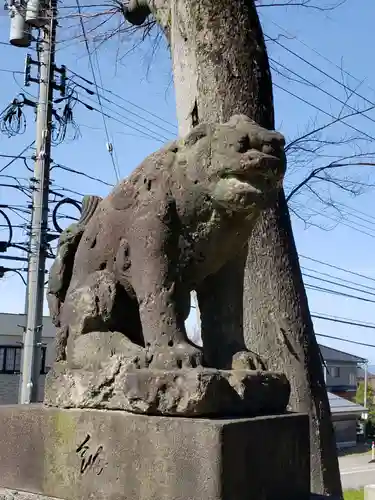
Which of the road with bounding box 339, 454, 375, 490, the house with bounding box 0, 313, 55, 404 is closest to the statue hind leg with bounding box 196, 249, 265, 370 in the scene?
the road with bounding box 339, 454, 375, 490

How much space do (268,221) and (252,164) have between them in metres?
2.21

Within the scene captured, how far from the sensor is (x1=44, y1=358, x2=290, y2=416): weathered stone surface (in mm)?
2170

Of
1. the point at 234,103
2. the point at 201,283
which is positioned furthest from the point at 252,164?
the point at 234,103

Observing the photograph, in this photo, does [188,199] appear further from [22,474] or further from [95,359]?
[22,474]

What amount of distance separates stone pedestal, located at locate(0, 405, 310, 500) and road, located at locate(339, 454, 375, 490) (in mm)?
10895

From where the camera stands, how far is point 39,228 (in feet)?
31.6

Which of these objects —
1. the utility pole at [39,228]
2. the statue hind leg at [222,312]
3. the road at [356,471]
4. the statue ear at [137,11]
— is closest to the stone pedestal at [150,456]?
the statue hind leg at [222,312]

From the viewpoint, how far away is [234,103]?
4453 millimetres

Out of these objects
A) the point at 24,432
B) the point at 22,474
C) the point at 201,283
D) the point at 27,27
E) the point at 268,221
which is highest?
the point at 27,27

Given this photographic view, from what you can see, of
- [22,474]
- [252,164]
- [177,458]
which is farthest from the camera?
[22,474]

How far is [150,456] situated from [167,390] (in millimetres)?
237

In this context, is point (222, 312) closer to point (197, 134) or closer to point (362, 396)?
point (197, 134)

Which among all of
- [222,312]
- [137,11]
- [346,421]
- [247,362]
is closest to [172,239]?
[222,312]

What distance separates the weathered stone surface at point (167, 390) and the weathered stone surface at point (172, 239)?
7 cm
